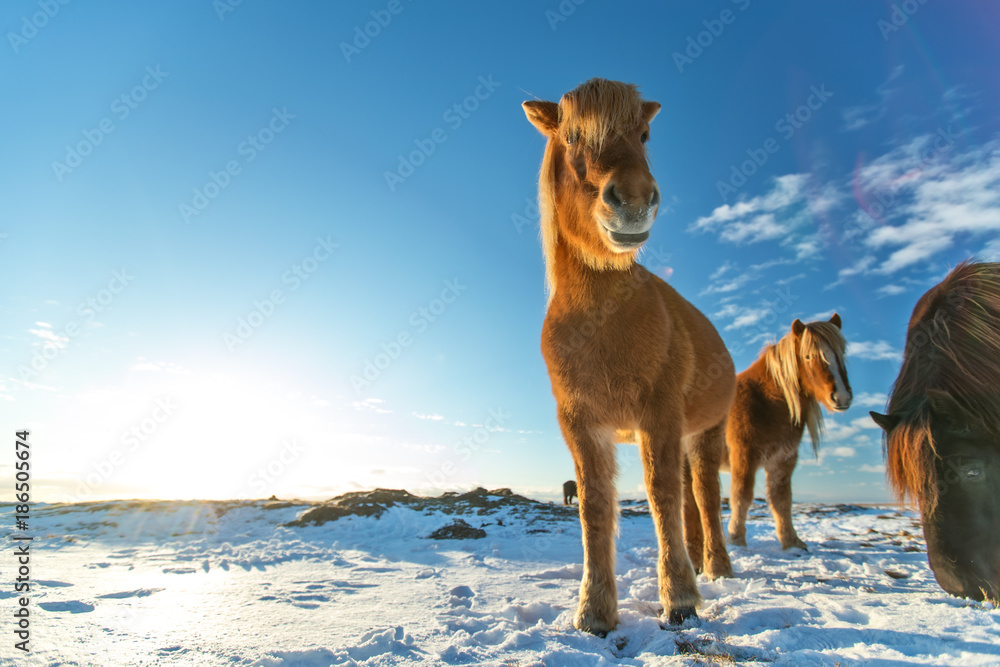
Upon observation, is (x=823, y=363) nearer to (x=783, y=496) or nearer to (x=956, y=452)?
(x=783, y=496)

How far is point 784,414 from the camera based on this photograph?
667 cm

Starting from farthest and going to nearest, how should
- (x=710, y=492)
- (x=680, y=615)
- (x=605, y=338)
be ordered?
(x=710, y=492) < (x=605, y=338) < (x=680, y=615)

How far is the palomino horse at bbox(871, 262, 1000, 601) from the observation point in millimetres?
2879

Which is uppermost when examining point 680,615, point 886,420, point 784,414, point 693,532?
point 784,414

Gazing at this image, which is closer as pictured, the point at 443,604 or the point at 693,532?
the point at 443,604

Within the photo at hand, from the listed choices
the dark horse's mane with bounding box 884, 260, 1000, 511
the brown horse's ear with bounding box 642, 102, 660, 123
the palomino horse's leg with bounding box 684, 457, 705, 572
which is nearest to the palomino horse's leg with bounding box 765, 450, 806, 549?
the palomino horse's leg with bounding box 684, 457, 705, 572

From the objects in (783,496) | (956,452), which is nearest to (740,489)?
(783,496)

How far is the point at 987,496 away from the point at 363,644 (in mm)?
3686

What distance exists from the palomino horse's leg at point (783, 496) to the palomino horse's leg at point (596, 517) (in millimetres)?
4274

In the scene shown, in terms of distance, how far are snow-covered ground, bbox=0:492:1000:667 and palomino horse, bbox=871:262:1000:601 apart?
0.29 m

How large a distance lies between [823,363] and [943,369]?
3309mm

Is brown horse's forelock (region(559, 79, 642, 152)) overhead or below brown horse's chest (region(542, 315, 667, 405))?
overhead

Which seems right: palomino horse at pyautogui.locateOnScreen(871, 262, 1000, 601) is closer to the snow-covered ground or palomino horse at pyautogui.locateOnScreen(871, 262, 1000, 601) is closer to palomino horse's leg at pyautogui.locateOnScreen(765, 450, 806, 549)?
the snow-covered ground

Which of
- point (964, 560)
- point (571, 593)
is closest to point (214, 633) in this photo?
point (571, 593)
